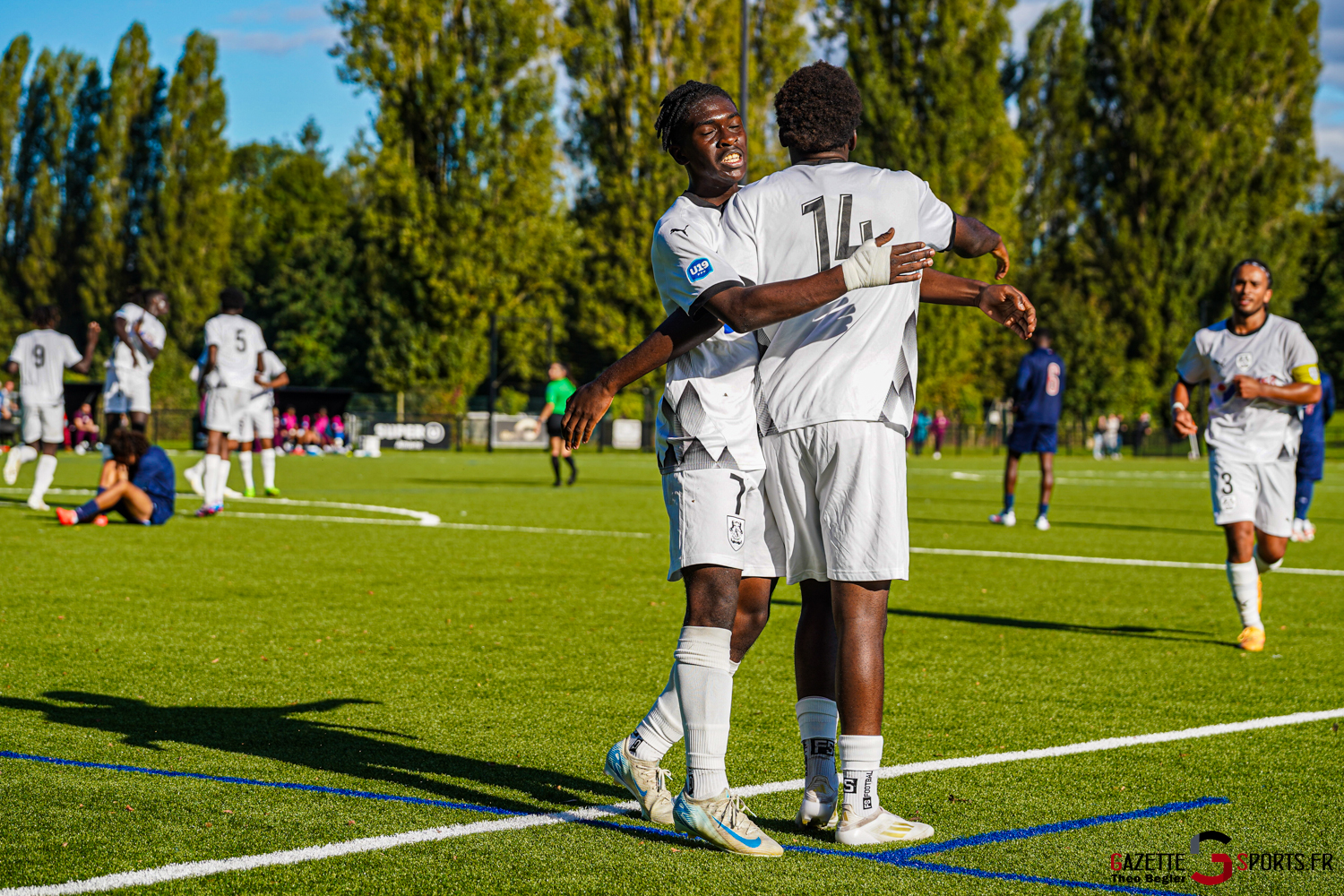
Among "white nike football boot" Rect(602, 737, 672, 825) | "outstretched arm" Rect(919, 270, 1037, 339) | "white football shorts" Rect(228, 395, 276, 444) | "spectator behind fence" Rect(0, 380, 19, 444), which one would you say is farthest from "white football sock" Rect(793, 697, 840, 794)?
"spectator behind fence" Rect(0, 380, 19, 444)

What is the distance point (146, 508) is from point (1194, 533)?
10.9 m

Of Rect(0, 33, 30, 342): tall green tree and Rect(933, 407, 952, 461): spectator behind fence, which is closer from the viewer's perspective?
Rect(933, 407, 952, 461): spectator behind fence

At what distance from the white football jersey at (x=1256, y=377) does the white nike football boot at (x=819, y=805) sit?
4.49 m

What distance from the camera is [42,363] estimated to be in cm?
1477

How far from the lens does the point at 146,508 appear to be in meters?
12.5

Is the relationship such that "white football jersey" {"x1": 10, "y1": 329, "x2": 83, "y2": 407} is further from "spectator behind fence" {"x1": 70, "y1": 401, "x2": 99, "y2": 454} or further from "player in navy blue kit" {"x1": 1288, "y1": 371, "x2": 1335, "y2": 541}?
"spectator behind fence" {"x1": 70, "y1": 401, "x2": 99, "y2": 454}

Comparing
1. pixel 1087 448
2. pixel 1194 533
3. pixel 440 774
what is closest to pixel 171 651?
pixel 440 774

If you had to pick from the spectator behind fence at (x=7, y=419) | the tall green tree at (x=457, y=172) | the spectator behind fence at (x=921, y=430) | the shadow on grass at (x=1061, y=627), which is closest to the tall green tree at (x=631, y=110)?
the tall green tree at (x=457, y=172)

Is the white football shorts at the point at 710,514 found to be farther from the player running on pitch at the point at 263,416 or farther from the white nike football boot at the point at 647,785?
the player running on pitch at the point at 263,416

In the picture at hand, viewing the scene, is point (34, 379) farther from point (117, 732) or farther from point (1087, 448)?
point (1087, 448)

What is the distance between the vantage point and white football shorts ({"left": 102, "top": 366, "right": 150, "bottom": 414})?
14.6 m

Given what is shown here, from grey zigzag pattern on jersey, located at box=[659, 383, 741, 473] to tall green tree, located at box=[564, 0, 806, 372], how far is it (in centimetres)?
4521

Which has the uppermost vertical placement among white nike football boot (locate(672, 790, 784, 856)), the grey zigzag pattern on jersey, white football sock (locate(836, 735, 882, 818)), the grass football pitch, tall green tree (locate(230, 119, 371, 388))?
tall green tree (locate(230, 119, 371, 388))

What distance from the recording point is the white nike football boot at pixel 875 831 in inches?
137
